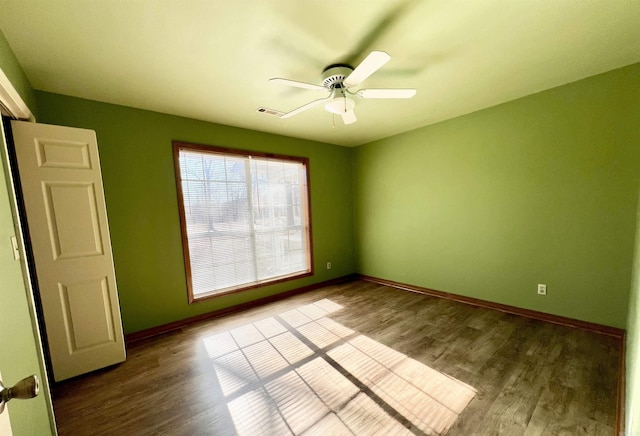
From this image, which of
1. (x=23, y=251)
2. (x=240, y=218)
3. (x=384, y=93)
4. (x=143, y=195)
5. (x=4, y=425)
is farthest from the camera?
(x=240, y=218)

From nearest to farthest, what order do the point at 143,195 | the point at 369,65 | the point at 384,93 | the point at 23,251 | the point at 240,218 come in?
the point at 23,251
the point at 369,65
the point at 384,93
the point at 143,195
the point at 240,218

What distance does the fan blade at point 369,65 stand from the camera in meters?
1.34

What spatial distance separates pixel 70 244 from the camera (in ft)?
6.23

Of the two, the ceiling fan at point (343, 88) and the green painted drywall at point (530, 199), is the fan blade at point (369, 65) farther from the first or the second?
the green painted drywall at point (530, 199)

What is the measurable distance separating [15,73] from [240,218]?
215 cm

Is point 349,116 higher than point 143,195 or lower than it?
higher

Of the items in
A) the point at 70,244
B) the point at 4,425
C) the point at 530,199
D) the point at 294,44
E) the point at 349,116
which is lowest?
the point at 4,425

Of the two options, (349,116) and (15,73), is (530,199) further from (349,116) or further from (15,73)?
(15,73)

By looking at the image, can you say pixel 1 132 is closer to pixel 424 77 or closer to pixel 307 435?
pixel 307 435

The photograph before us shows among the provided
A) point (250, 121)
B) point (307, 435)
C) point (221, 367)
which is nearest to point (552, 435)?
point (307, 435)

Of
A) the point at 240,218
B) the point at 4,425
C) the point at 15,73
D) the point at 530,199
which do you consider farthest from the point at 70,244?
the point at 530,199

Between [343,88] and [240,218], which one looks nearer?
[343,88]

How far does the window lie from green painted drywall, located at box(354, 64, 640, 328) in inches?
65.3

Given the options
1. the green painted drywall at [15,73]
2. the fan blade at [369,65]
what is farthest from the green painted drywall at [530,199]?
the green painted drywall at [15,73]
